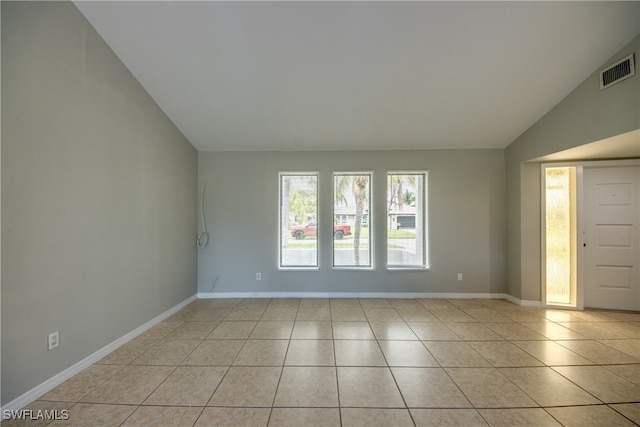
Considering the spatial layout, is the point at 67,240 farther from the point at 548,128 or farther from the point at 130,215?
the point at 548,128

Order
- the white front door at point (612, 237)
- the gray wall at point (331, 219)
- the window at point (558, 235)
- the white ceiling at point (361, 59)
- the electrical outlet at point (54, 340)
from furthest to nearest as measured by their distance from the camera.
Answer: the gray wall at point (331, 219) < the window at point (558, 235) < the white front door at point (612, 237) < the white ceiling at point (361, 59) < the electrical outlet at point (54, 340)

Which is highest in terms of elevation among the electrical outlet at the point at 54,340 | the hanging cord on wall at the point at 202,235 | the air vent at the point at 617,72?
the air vent at the point at 617,72

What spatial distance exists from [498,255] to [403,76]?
131 inches

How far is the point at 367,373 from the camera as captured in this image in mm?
2205

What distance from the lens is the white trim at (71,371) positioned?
5.83 ft

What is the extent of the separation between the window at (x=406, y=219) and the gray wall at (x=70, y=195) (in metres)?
3.55

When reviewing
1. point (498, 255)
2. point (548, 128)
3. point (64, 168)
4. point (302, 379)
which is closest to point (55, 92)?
point (64, 168)

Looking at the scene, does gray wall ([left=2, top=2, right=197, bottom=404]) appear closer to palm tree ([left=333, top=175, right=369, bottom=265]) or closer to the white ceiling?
the white ceiling

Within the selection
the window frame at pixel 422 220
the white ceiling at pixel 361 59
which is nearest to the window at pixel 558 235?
the white ceiling at pixel 361 59

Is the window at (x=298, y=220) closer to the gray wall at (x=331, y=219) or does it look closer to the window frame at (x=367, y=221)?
the gray wall at (x=331, y=219)

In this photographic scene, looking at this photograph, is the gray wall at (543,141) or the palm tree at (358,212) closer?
the gray wall at (543,141)

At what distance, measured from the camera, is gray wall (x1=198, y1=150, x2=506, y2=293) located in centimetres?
423

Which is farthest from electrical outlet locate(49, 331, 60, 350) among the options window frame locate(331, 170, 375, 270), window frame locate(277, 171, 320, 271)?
window frame locate(331, 170, 375, 270)

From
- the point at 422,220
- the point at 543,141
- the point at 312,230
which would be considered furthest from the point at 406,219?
the point at 543,141
